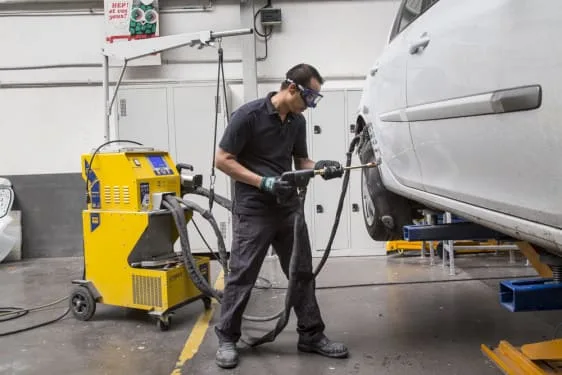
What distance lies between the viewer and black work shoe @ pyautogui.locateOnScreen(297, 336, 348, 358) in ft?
9.54

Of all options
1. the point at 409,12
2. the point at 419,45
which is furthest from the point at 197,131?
the point at 419,45

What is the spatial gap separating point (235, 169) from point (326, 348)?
1168 mm

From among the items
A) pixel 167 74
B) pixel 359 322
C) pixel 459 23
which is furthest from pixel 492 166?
pixel 167 74

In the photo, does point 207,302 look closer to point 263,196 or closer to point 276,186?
point 263,196

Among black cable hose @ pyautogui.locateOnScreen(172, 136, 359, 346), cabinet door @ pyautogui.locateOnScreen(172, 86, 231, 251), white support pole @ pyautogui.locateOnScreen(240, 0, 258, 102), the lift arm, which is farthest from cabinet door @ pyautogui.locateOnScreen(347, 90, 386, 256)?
black cable hose @ pyautogui.locateOnScreen(172, 136, 359, 346)

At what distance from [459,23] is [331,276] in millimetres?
3539

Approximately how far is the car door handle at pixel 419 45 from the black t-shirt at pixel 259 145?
2.84 feet

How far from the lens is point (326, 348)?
2934mm

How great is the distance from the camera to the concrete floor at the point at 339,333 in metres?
2.85

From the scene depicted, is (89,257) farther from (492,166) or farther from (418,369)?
(492,166)

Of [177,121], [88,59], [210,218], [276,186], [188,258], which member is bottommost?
[188,258]

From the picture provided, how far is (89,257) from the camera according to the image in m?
Result: 3.72

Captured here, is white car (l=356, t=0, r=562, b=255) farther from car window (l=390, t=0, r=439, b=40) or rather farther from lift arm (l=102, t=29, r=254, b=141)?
lift arm (l=102, t=29, r=254, b=141)

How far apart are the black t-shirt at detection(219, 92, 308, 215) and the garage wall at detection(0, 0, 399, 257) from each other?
356 centimetres
